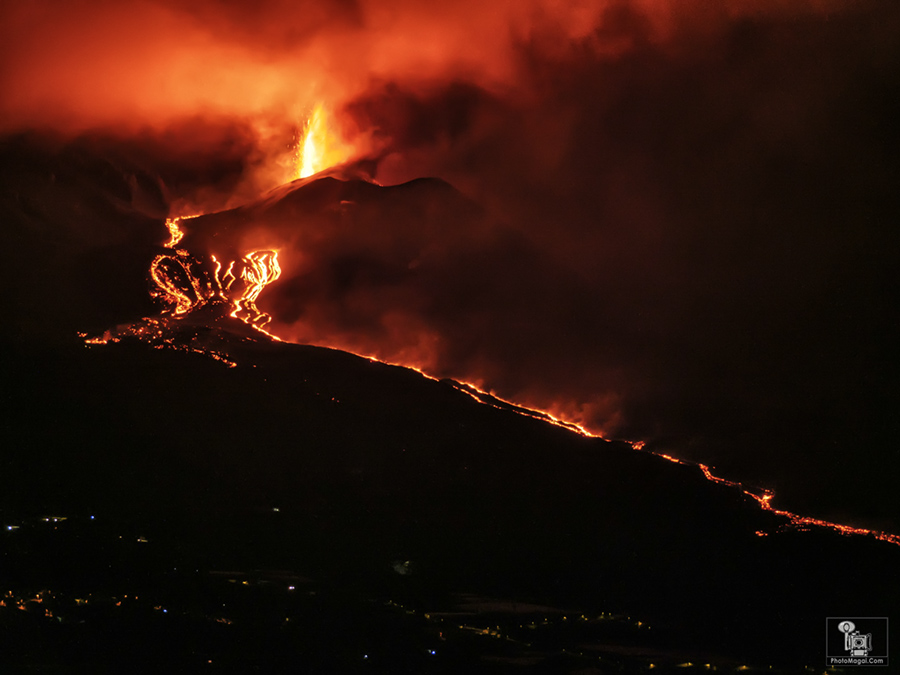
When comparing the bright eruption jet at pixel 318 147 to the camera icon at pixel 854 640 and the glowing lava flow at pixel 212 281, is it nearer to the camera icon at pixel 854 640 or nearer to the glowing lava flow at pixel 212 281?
the glowing lava flow at pixel 212 281

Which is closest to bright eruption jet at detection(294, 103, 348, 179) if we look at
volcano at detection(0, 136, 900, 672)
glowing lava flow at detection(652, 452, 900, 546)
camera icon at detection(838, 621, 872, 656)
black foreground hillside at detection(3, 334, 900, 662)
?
volcano at detection(0, 136, 900, 672)

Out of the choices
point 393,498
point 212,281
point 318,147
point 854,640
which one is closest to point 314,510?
point 393,498

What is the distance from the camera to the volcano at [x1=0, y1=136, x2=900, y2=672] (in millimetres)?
2102

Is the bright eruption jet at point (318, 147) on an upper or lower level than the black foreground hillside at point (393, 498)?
upper

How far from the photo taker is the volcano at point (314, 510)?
2.10 m

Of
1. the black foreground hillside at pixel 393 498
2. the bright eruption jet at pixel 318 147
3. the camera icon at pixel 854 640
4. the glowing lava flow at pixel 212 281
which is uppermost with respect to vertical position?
the bright eruption jet at pixel 318 147

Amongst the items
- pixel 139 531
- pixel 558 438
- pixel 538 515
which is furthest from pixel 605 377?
pixel 139 531

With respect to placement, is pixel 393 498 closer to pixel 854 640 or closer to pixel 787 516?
pixel 787 516

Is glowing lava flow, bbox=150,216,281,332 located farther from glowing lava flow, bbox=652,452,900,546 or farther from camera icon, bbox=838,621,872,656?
camera icon, bbox=838,621,872,656

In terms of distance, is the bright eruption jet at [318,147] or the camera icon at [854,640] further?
the bright eruption jet at [318,147]

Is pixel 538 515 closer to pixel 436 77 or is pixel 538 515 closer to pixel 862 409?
pixel 862 409

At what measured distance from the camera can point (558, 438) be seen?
2328 mm

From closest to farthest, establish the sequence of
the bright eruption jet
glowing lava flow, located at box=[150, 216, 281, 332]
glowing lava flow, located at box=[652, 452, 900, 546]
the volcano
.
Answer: the volcano → glowing lava flow, located at box=[652, 452, 900, 546] → glowing lava flow, located at box=[150, 216, 281, 332] → the bright eruption jet

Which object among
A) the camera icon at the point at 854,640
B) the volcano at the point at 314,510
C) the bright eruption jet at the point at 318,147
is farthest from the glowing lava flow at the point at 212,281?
the camera icon at the point at 854,640
